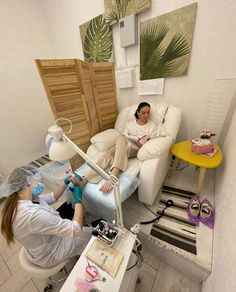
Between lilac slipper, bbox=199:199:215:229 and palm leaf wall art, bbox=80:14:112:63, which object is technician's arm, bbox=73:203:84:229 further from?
palm leaf wall art, bbox=80:14:112:63

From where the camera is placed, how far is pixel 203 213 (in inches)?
47.8

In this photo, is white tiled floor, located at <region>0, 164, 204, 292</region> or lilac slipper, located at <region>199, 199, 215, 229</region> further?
lilac slipper, located at <region>199, 199, 215, 229</region>

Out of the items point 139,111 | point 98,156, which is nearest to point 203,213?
point 98,156

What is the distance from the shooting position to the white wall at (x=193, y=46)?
4.14ft

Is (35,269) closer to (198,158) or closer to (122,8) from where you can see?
(198,158)

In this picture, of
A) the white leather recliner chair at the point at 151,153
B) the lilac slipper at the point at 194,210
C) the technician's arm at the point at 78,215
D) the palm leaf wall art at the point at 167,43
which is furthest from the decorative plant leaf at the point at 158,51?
the technician's arm at the point at 78,215

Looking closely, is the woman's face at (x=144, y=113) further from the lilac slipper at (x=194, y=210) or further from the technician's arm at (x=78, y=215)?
the technician's arm at (x=78, y=215)

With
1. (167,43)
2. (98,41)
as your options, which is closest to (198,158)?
(167,43)

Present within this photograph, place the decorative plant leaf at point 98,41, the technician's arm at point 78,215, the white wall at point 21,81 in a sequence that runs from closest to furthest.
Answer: the technician's arm at point 78,215
the decorative plant leaf at point 98,41
the white wall at point 21,81

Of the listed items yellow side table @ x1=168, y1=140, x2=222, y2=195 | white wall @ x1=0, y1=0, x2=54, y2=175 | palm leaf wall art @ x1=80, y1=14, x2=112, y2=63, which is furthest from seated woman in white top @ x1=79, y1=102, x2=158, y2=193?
white wall @ x1=0, y1=0, x2=54, y2=175

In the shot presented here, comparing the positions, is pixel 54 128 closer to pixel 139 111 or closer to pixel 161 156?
pixel 161 156

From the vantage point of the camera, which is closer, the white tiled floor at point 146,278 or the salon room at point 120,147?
the salon room at point 120,147

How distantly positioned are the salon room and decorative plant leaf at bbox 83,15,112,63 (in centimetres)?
1

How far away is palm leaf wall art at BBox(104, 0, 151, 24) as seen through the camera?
1.47m
